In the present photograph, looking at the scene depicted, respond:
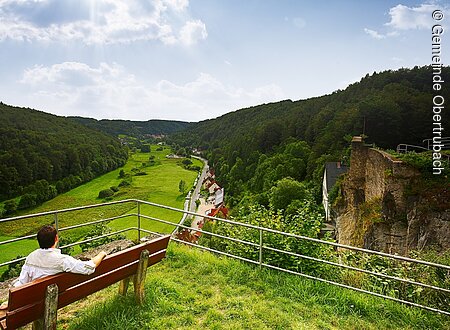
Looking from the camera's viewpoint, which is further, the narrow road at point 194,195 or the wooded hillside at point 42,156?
the narrow road at point 194,195

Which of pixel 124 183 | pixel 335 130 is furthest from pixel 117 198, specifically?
pixel 335 130

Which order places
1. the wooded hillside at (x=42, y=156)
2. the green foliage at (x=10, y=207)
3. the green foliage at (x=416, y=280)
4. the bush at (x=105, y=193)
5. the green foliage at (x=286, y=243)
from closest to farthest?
the green foliage at (x=416, y=280) < the green foliage at (x=286, y=243) < the green foliage at (x=10, y=207) < the wooded hillside at (x=42, y=156) < the bush at (x=105, y=193)

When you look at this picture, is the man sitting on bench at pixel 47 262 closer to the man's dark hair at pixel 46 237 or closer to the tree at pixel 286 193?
the man's dark hair at pixel 46 237

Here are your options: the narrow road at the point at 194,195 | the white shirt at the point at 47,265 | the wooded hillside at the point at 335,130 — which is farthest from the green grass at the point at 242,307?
the narrow road at the point at 194,195

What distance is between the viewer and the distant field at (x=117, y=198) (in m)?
52.3

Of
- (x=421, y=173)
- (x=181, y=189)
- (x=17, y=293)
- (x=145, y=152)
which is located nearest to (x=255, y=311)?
(x=17, y=293)

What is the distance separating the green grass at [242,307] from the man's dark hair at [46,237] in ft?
3.54

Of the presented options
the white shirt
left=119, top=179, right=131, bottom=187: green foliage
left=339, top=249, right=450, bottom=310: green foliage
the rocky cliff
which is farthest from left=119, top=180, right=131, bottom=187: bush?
the white shirt

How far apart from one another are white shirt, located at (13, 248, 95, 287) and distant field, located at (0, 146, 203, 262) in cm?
2990

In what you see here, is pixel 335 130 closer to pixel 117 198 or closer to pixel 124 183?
pixel 117 198

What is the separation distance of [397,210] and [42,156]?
3008 inches

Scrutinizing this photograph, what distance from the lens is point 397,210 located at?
484 inches

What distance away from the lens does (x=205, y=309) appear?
3.90m

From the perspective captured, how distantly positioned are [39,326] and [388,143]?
3549 cm
